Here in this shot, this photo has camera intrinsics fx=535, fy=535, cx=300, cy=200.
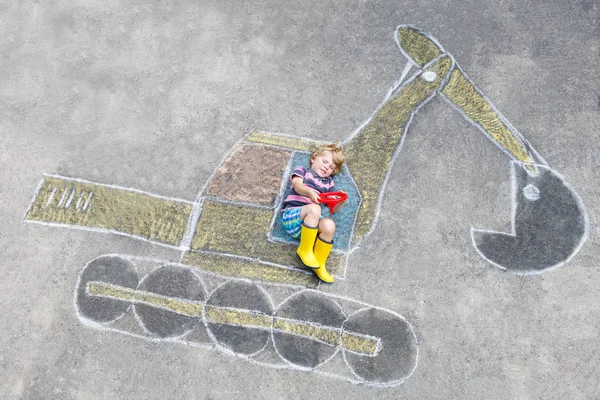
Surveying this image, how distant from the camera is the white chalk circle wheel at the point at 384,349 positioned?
4.53 meters

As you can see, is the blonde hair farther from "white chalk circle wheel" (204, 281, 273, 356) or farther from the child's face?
"white chalk circle wheel" (204, 281, 273, 356)

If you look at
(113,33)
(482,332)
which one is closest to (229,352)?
(482,332)

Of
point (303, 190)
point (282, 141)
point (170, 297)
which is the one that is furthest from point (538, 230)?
point (170, 297)

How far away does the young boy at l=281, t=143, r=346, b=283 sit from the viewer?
4781mm

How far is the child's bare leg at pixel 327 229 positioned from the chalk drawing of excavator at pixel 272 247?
316 mm

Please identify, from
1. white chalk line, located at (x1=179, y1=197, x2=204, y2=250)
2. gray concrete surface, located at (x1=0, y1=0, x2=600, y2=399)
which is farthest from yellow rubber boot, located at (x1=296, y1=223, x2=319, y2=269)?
white chalk line, located at (x1=179, y1=197, x2=204, y2=250)

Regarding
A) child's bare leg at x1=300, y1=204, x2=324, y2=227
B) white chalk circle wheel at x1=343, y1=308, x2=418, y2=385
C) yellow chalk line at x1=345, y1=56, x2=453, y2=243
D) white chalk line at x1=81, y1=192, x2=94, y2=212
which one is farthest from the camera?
white chalk line at x1=81, y1=192, x2=94, y2=212

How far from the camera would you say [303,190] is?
4922 mm

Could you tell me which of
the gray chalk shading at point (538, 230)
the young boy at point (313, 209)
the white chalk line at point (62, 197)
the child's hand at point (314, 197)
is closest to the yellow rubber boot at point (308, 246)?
the young boy at point (313, 209)

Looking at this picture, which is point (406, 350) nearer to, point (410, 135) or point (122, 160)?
point (410, 135)

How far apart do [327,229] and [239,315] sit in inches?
43.5

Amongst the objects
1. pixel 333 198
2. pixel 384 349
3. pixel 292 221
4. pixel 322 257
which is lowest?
pixel 384 349

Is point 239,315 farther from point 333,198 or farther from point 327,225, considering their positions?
point 333,198

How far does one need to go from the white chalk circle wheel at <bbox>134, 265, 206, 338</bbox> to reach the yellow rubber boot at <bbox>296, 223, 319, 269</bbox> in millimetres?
974
